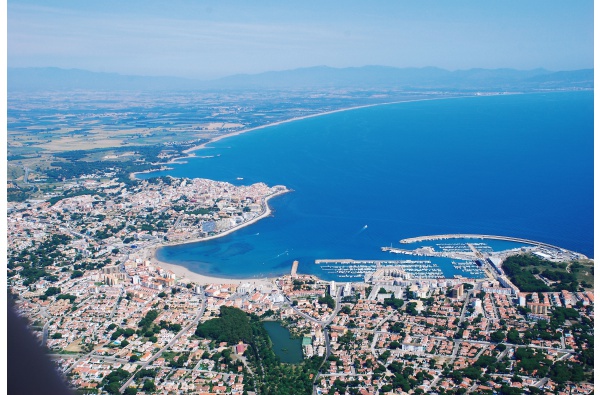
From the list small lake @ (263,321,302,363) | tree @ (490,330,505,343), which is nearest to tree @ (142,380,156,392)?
small lake @ (263,321,302,363)

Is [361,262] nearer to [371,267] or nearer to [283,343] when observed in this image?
[371,267]

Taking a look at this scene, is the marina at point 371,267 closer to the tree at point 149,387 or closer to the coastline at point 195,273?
the coastline at point 195,273

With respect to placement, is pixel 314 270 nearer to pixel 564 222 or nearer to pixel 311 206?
pixel 311 206

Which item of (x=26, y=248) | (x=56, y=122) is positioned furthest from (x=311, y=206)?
(x=56, y=122)

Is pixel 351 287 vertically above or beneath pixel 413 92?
beneath

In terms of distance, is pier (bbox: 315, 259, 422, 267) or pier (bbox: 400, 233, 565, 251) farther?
pier (bbox: 400, 233, 565, 251)

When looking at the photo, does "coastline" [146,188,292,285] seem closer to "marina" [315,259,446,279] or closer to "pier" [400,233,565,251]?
"marina" [315,259,446,279]
